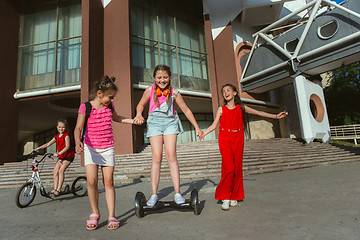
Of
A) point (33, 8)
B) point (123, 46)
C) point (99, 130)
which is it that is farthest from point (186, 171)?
point (33, 8)

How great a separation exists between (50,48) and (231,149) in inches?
589

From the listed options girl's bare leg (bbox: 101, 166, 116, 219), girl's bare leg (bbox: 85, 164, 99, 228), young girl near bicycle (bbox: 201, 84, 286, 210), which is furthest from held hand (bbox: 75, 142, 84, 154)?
young girl near bicycle (bbox: 201, 84, 286, 210)

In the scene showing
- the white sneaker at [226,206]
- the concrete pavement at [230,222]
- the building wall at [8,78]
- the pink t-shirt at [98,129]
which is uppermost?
the building wall at [8,78]

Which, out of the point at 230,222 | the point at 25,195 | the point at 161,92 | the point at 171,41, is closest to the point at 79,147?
the point at 161,92

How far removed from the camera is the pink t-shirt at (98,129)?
8.48 feet

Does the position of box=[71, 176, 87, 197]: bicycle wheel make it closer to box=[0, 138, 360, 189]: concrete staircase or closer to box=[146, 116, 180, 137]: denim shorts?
box=[0, 138, 360, 189]: concrete staircase

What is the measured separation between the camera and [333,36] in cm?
1345

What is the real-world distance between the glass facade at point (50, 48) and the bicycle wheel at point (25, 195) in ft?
32.1

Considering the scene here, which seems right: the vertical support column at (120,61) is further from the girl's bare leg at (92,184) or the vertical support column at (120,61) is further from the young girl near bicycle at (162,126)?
the girl's bare leg at (92,184)

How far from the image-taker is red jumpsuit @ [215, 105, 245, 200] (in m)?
3.06

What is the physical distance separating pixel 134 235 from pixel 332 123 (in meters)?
28.8

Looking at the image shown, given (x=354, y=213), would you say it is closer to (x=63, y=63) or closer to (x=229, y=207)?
(x=229, y=207)

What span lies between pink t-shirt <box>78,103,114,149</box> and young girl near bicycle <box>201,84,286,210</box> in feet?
4.22

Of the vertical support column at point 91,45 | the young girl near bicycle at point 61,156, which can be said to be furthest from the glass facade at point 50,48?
the young girl near bicycle at point 61,156
